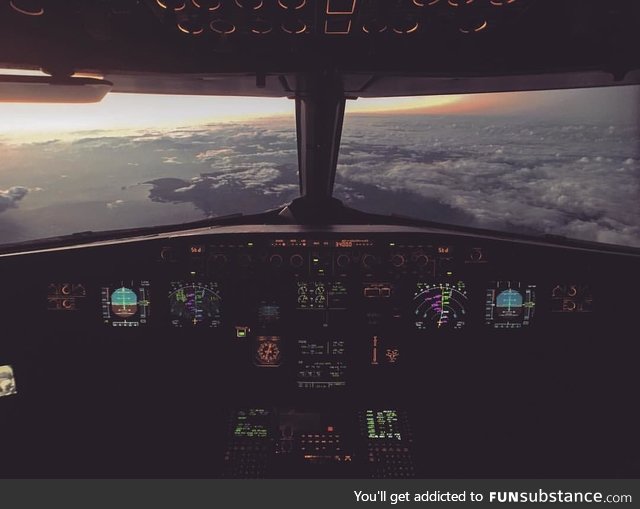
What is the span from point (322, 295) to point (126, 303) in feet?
3.06

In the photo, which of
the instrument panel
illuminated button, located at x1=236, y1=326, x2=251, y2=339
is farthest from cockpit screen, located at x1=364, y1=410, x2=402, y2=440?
illuminated button, located at x1=236, y1=326, x2=251, y2=339

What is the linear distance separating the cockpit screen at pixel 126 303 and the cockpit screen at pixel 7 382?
52 centimetres

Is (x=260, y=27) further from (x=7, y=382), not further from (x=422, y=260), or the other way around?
(x=7, y=382)

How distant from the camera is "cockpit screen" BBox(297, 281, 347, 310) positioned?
223cm

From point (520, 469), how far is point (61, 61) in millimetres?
2340

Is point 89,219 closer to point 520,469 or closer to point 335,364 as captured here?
point 335,364

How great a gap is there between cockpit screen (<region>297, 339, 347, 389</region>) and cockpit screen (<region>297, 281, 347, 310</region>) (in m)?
0.18

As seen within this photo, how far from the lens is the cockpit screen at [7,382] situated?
2254 millimetres

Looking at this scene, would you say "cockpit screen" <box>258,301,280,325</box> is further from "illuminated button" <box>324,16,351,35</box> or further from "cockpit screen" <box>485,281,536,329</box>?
"illuminated button" <box>324,16,351,35</box>

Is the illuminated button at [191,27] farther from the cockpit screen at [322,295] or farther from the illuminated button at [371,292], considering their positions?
the illuminated button at [371,292]

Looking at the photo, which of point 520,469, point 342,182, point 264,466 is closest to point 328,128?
point 342,182

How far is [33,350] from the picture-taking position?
2279 mm

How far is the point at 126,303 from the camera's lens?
2244mm

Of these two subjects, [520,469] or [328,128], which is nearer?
[520,469]
